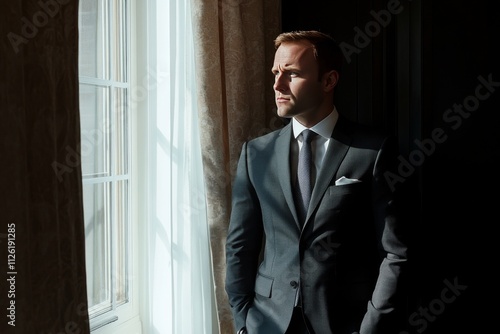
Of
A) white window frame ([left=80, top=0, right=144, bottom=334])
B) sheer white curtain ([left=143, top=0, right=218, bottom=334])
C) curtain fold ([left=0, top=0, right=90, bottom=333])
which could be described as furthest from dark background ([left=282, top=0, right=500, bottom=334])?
curtain fold ([left=0, top=0, right=90, bottom=333])

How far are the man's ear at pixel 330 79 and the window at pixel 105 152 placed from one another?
0.71 meters

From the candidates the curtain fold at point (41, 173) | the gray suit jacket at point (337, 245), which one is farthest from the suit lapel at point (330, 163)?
the curtain fold at point (41, 173)

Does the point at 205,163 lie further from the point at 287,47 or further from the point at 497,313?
the point at 497,313

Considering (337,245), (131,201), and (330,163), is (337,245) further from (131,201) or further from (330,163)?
(131,201)

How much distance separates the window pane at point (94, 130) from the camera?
192cm

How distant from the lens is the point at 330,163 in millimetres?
1767

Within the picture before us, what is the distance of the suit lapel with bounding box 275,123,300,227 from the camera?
5.84 feet

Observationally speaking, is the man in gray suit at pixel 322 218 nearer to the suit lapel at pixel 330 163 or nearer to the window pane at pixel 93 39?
the suit lapel at pixel 330 163

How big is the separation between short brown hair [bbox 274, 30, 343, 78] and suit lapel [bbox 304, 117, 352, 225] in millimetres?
192

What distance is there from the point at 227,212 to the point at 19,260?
3.13 ft

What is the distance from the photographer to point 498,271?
7.22 ft

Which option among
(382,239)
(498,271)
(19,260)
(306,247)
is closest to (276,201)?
(306,247)

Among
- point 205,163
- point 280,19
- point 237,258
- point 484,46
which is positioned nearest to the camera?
point 237,258

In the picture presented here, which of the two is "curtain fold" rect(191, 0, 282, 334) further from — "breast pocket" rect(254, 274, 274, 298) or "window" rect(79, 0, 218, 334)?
"breast pocket" rect(254, 274, 274, 298)
